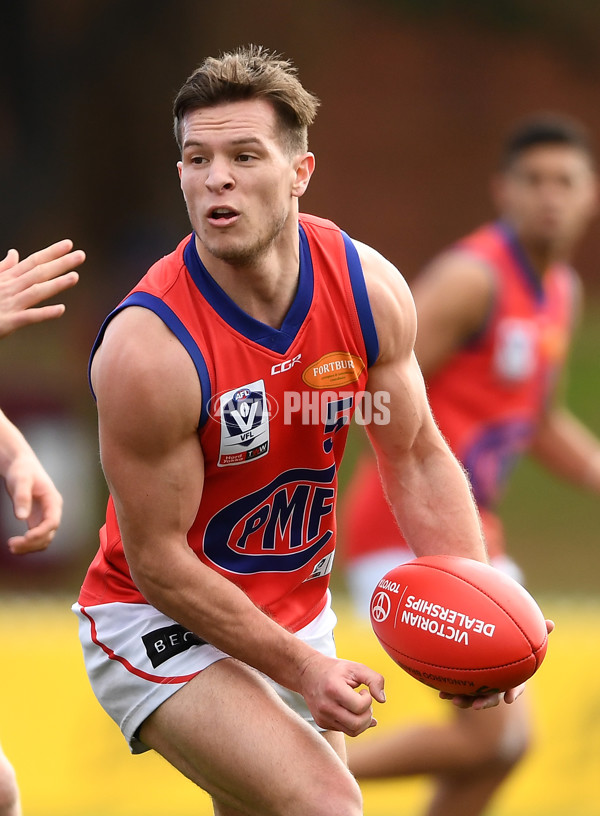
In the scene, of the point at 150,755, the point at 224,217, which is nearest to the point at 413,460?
the point at 224,217

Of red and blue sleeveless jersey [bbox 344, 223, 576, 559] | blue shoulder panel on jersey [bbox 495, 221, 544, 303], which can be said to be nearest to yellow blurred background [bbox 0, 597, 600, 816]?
red and blue sleeveless jersey [bbox 344, 223, 576, 559]

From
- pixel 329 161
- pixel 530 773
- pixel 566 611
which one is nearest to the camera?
pixel 530 773

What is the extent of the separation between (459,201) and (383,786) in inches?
630

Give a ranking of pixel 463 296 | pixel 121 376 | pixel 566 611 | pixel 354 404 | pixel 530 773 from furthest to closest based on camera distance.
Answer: pixel 566 611, pixel 530 773, pixel 463 296, pixel 354 404, pixel 121 376

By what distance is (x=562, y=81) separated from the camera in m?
20.9

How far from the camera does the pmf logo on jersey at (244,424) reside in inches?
136

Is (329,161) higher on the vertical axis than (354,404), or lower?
higher

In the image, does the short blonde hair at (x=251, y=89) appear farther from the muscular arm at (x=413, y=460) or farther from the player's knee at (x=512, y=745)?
the player's knee at (x=512, y=745)

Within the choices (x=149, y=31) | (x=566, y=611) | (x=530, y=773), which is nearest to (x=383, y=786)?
(x=530, y=773)

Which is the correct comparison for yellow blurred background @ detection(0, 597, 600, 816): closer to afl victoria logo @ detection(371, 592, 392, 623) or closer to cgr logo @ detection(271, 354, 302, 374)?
afl victoria logo @ detection(371, 592, 392, 623)

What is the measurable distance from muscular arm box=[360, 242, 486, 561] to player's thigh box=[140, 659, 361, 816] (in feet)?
2.15

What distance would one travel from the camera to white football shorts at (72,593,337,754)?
11.9ft

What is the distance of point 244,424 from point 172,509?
28 cm

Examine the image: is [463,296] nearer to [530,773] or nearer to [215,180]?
[530,773]
